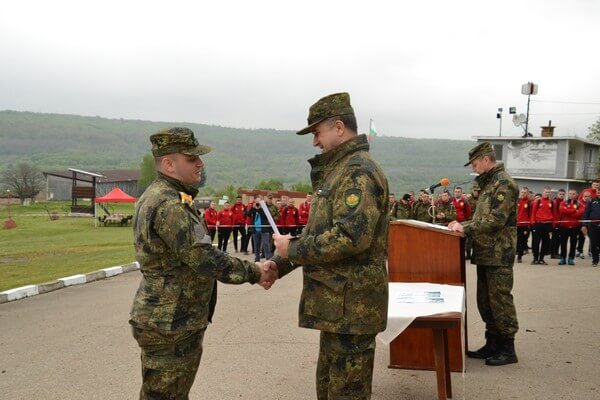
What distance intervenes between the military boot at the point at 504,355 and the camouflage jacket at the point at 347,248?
2.68m

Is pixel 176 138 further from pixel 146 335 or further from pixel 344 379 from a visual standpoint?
pixel 344 379

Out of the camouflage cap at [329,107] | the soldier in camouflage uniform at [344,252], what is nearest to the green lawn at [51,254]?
the soldier in camouflage uniform at [344,252]

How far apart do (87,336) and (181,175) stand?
421cm

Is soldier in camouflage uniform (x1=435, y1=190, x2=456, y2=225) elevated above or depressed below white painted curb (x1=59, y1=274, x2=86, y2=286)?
above

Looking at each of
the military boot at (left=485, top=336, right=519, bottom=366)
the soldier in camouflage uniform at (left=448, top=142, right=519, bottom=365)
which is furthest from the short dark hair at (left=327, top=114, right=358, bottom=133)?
Answer: the military boot at (left=485, top=336, right=519, bottom=366)

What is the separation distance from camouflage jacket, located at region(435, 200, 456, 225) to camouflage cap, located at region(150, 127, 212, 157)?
38.9 ft

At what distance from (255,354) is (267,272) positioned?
2.57 metres

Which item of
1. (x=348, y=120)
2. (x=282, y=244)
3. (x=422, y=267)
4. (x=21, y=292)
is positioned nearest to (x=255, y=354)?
(x=422, y=267)

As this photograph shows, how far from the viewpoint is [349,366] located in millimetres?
3301

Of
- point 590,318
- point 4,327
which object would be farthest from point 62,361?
point 590,318

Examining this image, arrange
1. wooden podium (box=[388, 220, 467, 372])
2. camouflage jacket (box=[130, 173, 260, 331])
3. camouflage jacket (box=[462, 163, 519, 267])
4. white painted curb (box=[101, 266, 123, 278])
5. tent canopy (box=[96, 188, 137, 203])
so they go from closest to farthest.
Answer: camouflage jacket (box=[130, 173, 260, 331])
wooden podium (box=[388, 220, 467, 372])
camouflage jacket (box=[462, 163, 519, 267])
white painted curb (box=[101, 266, 123, 278])
tent canopy (box=[96, 188, 137, 203])

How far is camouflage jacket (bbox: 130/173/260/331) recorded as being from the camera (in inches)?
128

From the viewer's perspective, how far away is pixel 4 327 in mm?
7523

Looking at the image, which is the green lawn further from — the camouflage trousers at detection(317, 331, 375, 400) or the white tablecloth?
the camouflage trousers at detection(317, 331, 375, 400)
